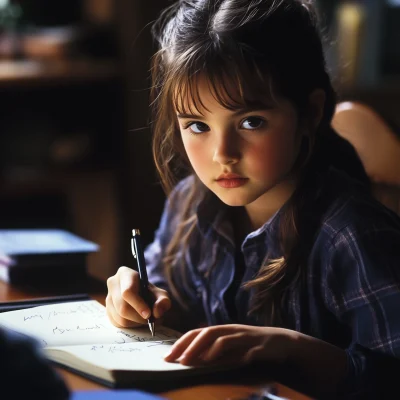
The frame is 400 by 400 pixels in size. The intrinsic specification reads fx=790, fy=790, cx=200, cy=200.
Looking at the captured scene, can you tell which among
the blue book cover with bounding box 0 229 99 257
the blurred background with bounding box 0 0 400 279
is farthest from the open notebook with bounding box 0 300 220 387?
the blurred background with bounding box 0 0 400 279

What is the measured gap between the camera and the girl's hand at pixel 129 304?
3.31 ft

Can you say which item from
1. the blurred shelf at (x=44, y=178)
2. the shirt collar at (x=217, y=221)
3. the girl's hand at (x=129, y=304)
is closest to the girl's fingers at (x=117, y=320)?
the girl's hand at (x=129, y=304)

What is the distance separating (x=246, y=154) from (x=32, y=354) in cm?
50

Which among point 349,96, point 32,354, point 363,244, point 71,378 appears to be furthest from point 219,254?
point 349,96

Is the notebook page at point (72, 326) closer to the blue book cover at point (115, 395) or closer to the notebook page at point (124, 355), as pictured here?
the notebook page at point (124, 355)

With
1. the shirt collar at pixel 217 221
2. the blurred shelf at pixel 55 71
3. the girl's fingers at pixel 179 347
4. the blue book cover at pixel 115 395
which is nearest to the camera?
the blue book cover at pixel 115 395

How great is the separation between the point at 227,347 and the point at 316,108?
1.51ft

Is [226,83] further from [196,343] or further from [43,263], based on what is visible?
[43,263]

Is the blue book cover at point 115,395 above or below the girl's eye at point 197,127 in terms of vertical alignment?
below

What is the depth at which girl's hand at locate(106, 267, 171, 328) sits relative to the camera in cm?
101

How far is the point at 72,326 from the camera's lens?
1.01 metres

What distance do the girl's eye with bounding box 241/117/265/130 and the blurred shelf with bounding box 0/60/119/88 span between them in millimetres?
2002

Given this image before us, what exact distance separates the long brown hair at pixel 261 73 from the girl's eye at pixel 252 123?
2 centimetres

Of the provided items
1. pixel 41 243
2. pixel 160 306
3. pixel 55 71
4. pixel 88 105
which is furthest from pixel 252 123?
pixel 88 105
